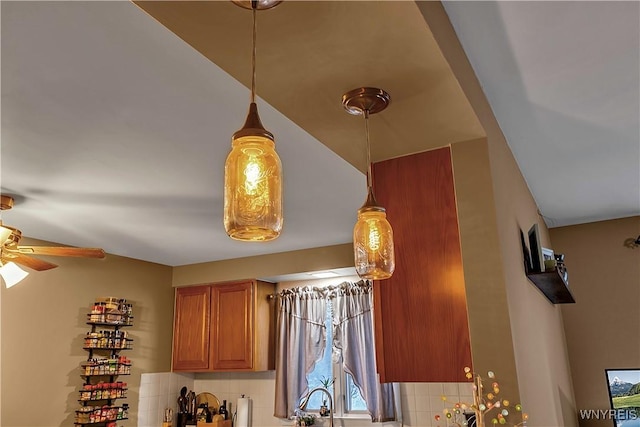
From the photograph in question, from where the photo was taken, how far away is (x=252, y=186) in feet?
3.17

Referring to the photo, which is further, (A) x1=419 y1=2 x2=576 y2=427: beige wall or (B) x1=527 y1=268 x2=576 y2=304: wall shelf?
(B) x1=527 y1=268 x2=576 y2=304: wall shelf

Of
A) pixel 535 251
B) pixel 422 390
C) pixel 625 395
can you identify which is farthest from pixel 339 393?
pixel 535 251

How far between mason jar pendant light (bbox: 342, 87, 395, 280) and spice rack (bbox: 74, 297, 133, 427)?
3.71 meters

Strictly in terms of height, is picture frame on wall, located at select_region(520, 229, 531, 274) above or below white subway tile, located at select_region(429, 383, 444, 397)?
above

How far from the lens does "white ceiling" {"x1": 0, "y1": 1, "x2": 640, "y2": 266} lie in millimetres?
1619


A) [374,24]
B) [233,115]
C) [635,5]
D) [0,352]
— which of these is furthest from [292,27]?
[0,352]

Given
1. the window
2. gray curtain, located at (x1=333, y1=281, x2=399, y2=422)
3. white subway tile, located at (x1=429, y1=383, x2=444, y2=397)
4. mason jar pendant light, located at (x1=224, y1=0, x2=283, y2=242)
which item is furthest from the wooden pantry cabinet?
mason jar pendant light, located at (x1=224, y1=0, x2=283, y2=242)

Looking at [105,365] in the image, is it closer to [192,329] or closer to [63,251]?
[192,329]

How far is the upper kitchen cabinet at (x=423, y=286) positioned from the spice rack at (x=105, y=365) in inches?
133

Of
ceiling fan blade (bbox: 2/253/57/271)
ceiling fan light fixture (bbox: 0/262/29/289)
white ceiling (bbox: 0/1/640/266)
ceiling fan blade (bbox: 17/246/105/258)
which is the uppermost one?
white ceiling (bbox: 0/1/640/266)

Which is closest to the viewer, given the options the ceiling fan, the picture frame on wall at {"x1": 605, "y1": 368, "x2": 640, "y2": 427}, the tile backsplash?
the ceiling fan

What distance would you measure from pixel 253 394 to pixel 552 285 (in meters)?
3.55

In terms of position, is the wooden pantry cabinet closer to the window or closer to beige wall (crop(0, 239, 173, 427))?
beige wall (crop(0, 239, 173, 427))

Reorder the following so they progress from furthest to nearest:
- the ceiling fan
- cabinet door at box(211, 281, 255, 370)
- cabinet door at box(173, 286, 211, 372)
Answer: cabinet door at box(173, 286, 211, 372)
cabinet door at box(211, 281, 255, 370)
the ceiling fan
